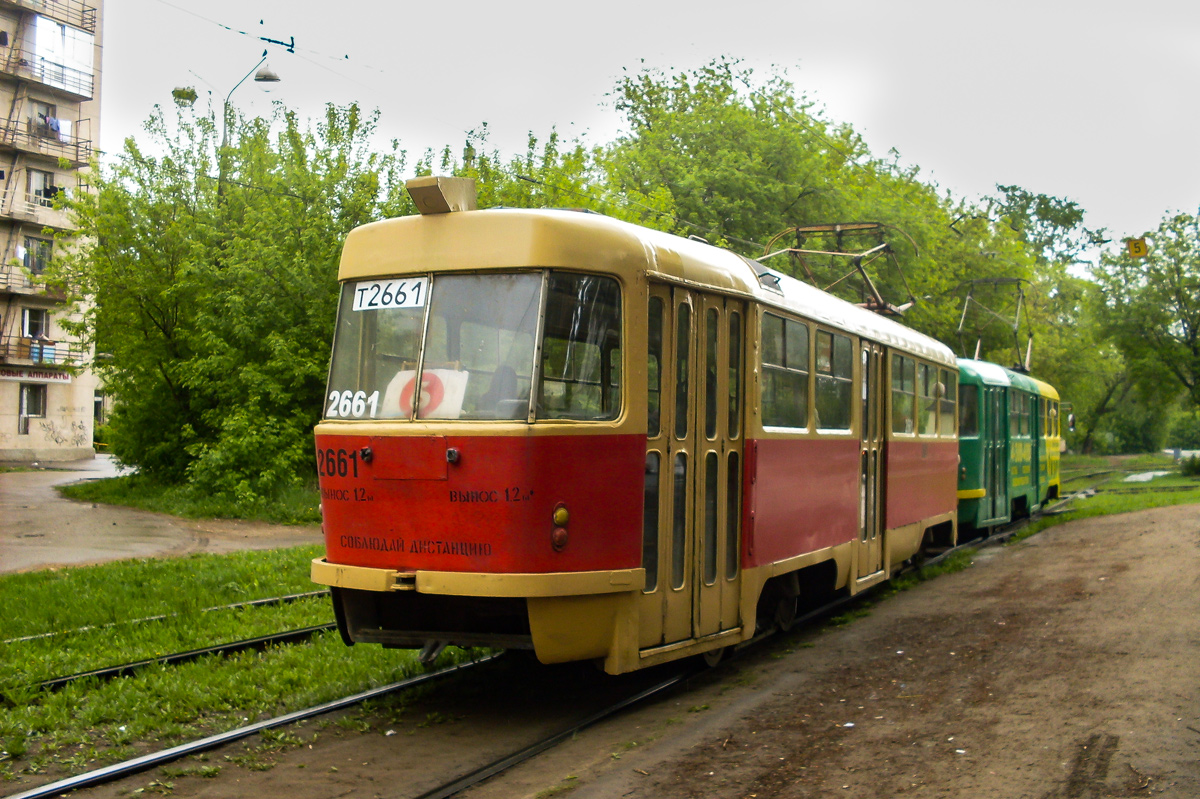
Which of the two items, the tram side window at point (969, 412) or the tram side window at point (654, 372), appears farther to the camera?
the tram side window at point (969, 412)

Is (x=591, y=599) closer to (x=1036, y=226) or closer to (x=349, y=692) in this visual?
(x=349, y=692)

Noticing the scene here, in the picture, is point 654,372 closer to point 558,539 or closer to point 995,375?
point 558,539

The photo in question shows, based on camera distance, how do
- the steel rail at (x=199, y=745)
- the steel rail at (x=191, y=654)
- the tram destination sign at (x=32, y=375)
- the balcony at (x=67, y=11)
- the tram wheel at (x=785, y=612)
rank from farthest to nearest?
the balcony at (x=67, y=11), the tram destination sign at (x=32, y=375), the tram wheel at (x=785, y=612), the steel rail at (x=191, y=654), the steel rail at (x=199, y=745)

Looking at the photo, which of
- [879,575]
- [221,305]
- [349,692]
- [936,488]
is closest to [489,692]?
[349,692]

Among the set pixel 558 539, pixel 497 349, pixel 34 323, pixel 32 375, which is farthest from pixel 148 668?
pixel 34 323

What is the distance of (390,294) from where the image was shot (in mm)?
6898

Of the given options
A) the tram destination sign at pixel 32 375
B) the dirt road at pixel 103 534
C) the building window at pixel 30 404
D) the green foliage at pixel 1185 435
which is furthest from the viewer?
the green foliage at pixel 1185 435

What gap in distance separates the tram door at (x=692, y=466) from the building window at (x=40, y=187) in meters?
41.6

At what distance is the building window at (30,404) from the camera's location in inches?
1692

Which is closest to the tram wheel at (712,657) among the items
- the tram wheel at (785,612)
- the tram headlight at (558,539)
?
the tram wheel at (785,612)

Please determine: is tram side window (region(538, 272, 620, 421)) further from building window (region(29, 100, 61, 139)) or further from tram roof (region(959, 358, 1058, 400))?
building window (region(29, 100, 61, 139))

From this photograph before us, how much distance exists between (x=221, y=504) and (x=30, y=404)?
28.2 meters

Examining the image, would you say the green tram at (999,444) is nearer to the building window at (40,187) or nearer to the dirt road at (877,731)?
the dirt road at (877,731)

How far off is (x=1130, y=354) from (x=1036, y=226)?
3099 centimetres
